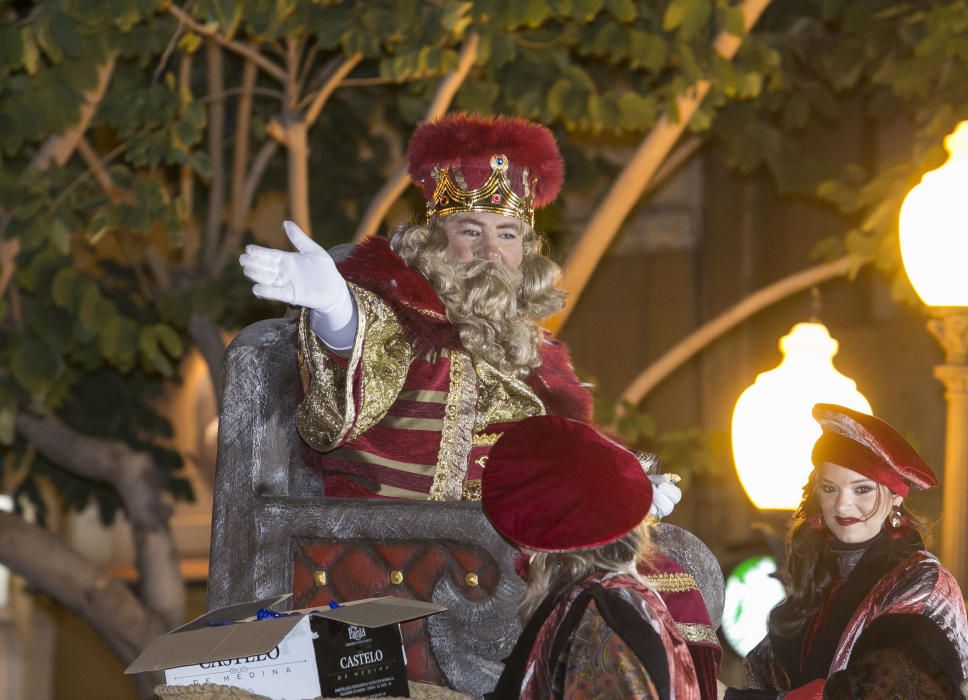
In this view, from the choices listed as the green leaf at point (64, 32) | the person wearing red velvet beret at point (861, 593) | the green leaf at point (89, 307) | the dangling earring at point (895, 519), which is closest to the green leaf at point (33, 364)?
the green leaf at point (89, 307)

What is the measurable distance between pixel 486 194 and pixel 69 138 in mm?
2880

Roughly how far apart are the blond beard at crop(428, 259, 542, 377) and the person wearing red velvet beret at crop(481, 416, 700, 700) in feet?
2.57

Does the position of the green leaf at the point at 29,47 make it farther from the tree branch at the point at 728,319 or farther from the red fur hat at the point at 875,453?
the red fur hat at the point at 875,453

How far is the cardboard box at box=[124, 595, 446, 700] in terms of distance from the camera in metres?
2.63

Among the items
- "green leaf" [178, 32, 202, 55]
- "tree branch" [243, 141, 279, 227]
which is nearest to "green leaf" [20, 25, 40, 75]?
"green leaf" [178, 32, 202, 55]

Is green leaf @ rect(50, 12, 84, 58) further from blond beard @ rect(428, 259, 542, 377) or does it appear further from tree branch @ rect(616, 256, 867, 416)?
tree branch @ rect(616, 256, 867, 416)

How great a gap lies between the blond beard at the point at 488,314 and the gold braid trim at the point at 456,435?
0.08 m

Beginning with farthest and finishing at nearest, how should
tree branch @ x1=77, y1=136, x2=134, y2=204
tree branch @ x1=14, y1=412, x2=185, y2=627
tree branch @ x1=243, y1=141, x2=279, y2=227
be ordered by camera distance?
tree branch @ x1=243, y1=141, x2=279, y2=227 → tree branch @ x1=14, y1=412, x2=185, y2=627 → tree branch @ x1=77, y1=136, x2=134, y2=204

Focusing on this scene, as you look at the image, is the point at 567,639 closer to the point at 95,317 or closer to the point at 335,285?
the point at 335,285

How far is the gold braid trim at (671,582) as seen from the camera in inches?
109

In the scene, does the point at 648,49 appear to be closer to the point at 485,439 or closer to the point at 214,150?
the point at 214,150

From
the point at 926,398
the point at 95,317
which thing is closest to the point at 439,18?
the point at 95,317

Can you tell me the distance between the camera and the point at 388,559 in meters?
3.00

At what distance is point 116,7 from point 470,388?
2.43 metres
